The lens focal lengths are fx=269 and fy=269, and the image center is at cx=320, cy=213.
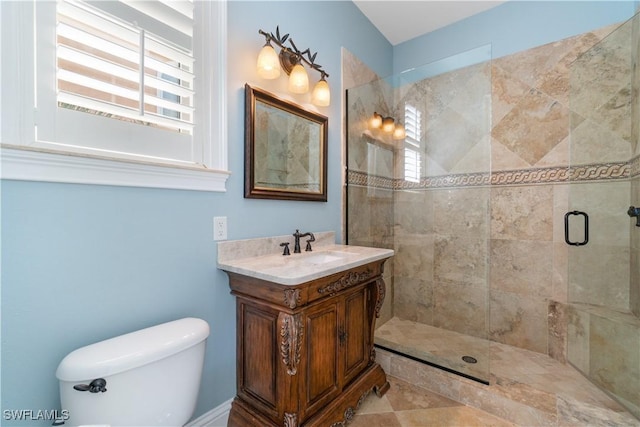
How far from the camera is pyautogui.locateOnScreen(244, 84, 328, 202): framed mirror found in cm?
150

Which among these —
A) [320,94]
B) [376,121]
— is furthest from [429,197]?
[320,94]

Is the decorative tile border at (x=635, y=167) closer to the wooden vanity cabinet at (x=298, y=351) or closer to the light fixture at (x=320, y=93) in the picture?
the wooden vanity cabinet at (x=298, y=351)

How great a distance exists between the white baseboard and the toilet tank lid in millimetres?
572

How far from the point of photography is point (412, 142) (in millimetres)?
2492

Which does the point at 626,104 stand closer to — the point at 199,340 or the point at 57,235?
the point at 199,340

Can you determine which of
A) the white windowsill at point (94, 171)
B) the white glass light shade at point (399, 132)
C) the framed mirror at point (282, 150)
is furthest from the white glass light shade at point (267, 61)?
the white glass light shade at point (399, 132)

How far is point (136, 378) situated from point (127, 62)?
1.18 m

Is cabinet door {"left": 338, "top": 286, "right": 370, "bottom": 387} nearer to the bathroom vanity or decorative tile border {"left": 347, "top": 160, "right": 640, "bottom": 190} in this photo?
the bathroom vanity

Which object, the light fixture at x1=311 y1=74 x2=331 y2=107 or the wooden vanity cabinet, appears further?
the light fixture at x1=311 y1=74 x2=331 y2=107

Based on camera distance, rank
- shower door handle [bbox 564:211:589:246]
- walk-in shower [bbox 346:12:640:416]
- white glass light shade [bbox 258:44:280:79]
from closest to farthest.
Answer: white glass light shade [bbox 258:44:280:79] → walk-in shower [bbox 346:12:640:416] → shower door handle [bbox 564:211:589:246]

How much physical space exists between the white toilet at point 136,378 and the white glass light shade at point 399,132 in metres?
2.23

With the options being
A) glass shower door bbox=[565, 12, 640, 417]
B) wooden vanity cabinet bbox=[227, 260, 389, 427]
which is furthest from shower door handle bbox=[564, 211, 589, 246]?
wooden vanity cabinet bbox=[227, 260, 389, 427]

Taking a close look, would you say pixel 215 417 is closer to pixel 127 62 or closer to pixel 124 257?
Answer: pixel 124 257

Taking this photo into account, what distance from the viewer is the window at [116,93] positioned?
0.86 metres
